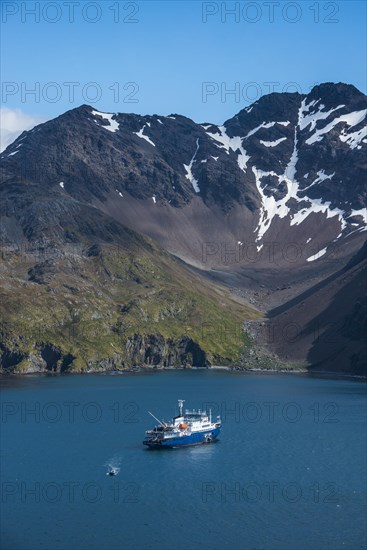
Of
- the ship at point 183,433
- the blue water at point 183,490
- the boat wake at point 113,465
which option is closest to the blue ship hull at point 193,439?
the ship at point 183,433

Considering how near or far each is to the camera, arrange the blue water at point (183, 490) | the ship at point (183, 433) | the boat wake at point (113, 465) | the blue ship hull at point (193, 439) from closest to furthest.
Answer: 1. the blue water at point (183, 490)
2. the boat wake at point (113, 465)
3. the ship at point (183, 433)
4. the blue ship hull at point (193, 439)

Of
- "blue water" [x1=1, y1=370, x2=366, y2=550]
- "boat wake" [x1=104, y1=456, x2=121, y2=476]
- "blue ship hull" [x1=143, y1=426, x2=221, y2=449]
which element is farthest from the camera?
"blue ship hull" [x1=143, y1=426, x2=221, y2=449]

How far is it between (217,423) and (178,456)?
19.4 metres

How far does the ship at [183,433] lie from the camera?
6786 inches

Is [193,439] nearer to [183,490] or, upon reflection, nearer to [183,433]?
[183,433]

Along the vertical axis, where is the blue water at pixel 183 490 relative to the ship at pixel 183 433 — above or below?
below

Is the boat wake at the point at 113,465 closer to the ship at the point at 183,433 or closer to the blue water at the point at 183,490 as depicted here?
the blue water at the point at 183,490

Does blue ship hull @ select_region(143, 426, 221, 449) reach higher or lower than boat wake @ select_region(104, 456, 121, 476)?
higher

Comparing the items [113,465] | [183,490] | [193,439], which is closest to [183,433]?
[193,439]

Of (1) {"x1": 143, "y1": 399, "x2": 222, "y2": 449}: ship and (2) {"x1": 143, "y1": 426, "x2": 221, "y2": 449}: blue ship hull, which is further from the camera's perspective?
(2) {"x1": 143, "y1": 426, "x2": 221, "y2": 449}: blue ship hull

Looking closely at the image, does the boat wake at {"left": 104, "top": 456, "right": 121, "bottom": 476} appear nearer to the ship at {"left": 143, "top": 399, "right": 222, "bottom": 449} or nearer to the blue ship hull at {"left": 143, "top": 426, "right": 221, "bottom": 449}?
the ship at {"left": 143, "top": 399, "right": 222, "bottom": 449}

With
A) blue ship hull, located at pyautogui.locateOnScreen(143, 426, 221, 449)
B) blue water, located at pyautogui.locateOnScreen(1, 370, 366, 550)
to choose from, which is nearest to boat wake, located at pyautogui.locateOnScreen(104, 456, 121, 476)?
blue water, located at pyautogui.locateOnScreen(1, 370, 366, 550)

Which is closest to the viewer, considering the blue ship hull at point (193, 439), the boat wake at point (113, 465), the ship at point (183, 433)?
the boat wake at point (113, 465)

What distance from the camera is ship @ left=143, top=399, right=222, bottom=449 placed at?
17238cm
